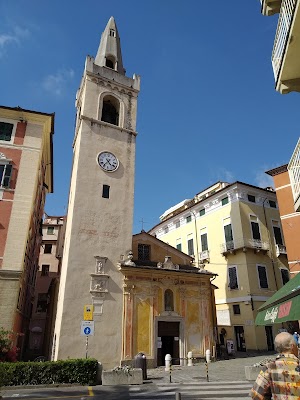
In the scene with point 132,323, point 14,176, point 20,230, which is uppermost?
point 14,176

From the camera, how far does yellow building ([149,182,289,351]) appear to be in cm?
2820

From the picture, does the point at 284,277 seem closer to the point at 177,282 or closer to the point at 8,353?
the point at 177,282

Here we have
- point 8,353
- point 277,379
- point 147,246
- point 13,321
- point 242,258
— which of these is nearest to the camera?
point 277,379

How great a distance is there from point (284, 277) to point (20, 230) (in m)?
24.8

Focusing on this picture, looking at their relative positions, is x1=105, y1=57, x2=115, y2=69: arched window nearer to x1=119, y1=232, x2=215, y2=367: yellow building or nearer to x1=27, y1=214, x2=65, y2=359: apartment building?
x1=27, y1=214, x2=65, y2=359: apartment building

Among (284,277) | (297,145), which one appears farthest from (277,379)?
(284,277)

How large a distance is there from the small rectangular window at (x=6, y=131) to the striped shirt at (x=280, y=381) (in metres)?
22.0

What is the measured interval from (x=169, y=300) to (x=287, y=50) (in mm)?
18092

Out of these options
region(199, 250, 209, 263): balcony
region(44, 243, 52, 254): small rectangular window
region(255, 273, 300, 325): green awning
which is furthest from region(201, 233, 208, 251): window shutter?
region(255, 273, 300, 325): green awning

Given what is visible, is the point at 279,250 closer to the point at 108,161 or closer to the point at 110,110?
the point at 108,161

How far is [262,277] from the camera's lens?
29641 mm

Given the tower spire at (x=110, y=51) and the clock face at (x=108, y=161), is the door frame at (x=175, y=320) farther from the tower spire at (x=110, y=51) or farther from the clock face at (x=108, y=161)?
the tower spire at (x=110, y=51)

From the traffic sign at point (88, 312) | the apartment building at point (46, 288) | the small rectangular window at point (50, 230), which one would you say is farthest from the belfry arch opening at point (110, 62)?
the small rectangular window at point (50, 230)

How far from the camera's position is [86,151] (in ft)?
78.3
